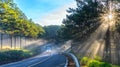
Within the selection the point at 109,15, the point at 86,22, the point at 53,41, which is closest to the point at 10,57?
the point at 86,22

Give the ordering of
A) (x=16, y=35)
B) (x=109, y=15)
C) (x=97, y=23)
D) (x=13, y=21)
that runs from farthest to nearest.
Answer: (x=16, y=35) < (x=13, y=21) < (x=97, y=23) < (x=109, y=15)

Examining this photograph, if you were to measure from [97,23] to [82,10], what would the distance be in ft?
12.6

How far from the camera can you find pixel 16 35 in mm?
59656

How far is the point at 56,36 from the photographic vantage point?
432 feet

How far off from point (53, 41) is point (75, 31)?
78.2 metres

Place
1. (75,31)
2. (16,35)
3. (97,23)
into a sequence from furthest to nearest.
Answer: (16,35) → (75,31) → (97,23)

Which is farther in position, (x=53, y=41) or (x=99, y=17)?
(x=53, y=41)

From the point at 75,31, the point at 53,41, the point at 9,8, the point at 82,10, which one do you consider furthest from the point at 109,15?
the point at 53,41

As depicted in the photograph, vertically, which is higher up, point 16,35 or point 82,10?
point 82,10

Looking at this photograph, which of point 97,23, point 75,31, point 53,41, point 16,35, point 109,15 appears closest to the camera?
point 109,15

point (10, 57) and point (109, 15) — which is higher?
point (109, 15)

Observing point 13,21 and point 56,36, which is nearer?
point 13,21

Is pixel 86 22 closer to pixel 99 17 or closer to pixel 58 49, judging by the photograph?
pixel 99 17

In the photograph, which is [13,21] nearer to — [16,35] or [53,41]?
[16,35]
